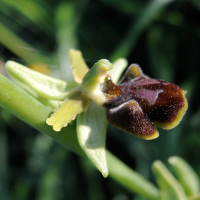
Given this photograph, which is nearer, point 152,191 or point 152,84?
point 152,84

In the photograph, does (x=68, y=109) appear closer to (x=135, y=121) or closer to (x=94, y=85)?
(x=94, y=85)

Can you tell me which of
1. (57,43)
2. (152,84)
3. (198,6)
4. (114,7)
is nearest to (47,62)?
(57,43)

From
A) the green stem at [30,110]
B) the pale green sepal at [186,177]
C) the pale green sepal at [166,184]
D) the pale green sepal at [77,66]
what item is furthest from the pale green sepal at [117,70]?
the pale green sepal at [186,177]

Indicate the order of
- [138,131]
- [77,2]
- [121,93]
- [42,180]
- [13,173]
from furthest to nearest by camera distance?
1. [77,2]
2. [13,173]
3. [42,180]
4. [121,93]
5. [138,131]

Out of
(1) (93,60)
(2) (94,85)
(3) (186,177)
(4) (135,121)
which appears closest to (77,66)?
(2) (94,85)

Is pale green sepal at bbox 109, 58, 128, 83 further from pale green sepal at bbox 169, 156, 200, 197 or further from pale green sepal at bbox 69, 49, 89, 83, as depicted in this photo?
pale green sepal at bbox 169, 156, 200, 197

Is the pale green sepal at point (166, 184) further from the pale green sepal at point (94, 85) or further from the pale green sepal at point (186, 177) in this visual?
the pale green sepal at point (94, 85)

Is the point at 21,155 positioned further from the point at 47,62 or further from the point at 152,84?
the point at 152,84
